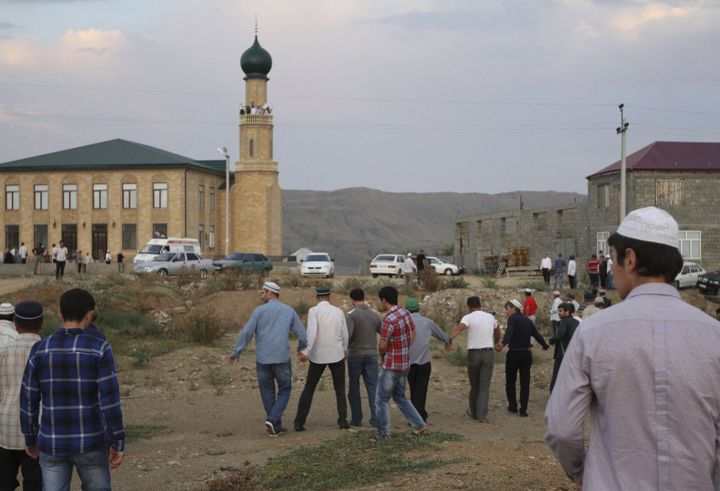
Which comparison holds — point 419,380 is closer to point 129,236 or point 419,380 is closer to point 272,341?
point 272,341

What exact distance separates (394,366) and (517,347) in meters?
3.27

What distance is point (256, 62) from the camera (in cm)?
6462

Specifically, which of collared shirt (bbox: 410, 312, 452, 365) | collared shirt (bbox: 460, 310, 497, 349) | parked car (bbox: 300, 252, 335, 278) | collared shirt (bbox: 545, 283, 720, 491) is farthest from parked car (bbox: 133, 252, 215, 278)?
collared shirt (bbox: 545, 283, 720, 491)

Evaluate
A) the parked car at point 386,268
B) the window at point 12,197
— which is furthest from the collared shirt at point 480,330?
the window at point 12,197

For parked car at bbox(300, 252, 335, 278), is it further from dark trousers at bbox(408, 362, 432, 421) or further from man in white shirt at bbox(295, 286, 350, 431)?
man in white shirt at bbox(295, 286, 350, 431)

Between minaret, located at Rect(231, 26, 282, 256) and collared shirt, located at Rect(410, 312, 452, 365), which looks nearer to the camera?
collared shirt, located at Rect(410, 312, 452, 365)

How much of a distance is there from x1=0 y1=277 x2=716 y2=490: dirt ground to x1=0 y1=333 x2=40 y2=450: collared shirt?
2836 mm

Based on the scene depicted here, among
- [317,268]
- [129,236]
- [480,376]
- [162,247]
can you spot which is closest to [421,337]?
[480,376]

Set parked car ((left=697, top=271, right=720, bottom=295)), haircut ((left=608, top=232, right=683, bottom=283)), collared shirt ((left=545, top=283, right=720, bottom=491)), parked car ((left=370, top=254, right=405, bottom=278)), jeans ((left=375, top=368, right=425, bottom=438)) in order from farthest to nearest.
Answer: parked car ((left=370, top=254, right=405, bottom=278)) → parked car ((left=697, top=271, right=720, bottom=295)) → jeans ((left=375, top=368, right=425, bottom=438)) → haircut ((left=608, top=232, right=683, bottom=283)) → collared shirt ((left=545, top=283, right=720, bottom=491))

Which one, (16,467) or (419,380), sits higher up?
(16,467)

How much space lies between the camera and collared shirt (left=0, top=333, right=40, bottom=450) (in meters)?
6.08

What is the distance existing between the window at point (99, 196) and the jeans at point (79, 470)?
58.4 m

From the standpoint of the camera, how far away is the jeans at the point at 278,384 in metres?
10.8

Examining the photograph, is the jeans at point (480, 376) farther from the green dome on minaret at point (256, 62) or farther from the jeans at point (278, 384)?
the green dome on minaret at point (256, 62)
